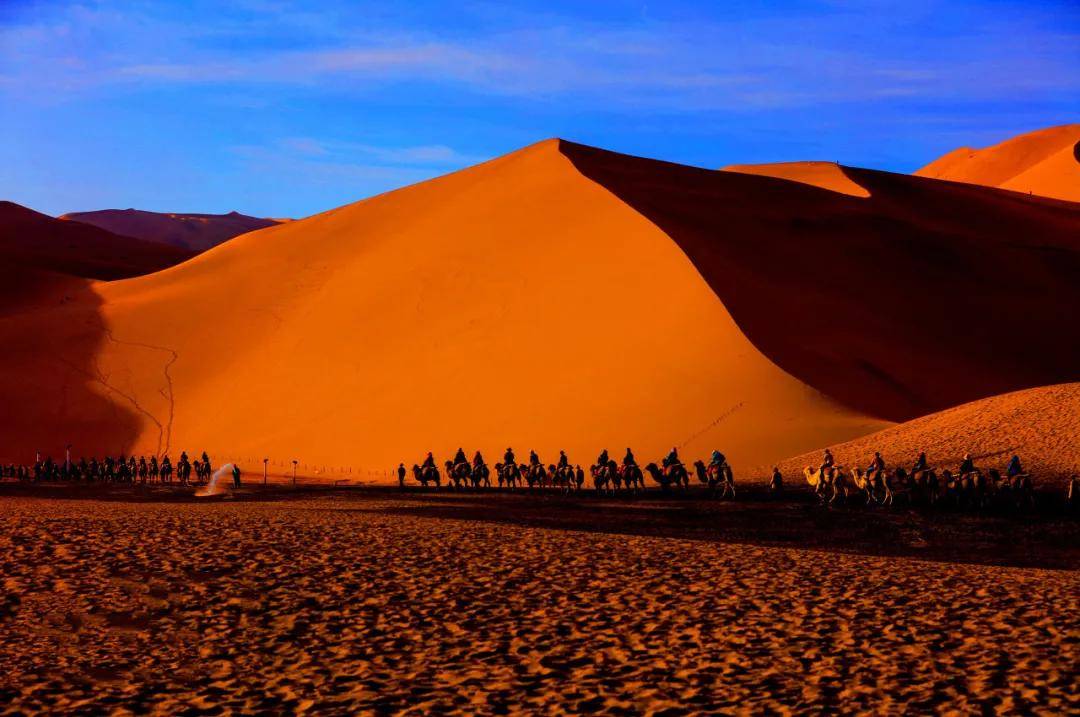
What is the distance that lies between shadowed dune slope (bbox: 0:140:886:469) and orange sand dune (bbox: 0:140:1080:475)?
0.15 metres

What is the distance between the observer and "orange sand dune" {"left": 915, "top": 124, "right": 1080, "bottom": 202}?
428 feet

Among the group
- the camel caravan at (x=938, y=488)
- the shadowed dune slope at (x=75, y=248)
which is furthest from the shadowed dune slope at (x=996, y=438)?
the shadowed dune slope at (x=75, y=248)

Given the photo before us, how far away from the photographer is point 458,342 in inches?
2157

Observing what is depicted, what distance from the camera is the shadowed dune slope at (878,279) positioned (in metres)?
50.6

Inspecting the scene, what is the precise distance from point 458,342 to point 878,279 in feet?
78.8

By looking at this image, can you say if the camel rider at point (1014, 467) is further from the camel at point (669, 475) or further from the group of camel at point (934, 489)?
the camel at point (669, 475)

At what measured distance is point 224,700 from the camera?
369 inches

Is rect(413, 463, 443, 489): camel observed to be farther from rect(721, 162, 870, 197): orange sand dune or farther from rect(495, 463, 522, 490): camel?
rect(721, 162, 870, 197): orange sand dune

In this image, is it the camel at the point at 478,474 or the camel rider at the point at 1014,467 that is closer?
the camel rider at the point at 1014,467

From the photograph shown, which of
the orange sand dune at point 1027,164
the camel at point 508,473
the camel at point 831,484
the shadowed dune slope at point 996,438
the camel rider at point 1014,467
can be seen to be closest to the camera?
the camel at point 831,484

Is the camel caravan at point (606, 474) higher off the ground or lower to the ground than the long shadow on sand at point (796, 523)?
higher

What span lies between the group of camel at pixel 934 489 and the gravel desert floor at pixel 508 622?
7158 mm

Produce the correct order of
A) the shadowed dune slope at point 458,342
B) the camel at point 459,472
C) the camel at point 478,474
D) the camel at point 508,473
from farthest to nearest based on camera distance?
the shadowed dune slope at point 458,342 < the camel at point 508,473 < the camel at point 459,472 < the camel at point 478,474

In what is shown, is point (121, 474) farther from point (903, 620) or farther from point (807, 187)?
point (807, 187)
